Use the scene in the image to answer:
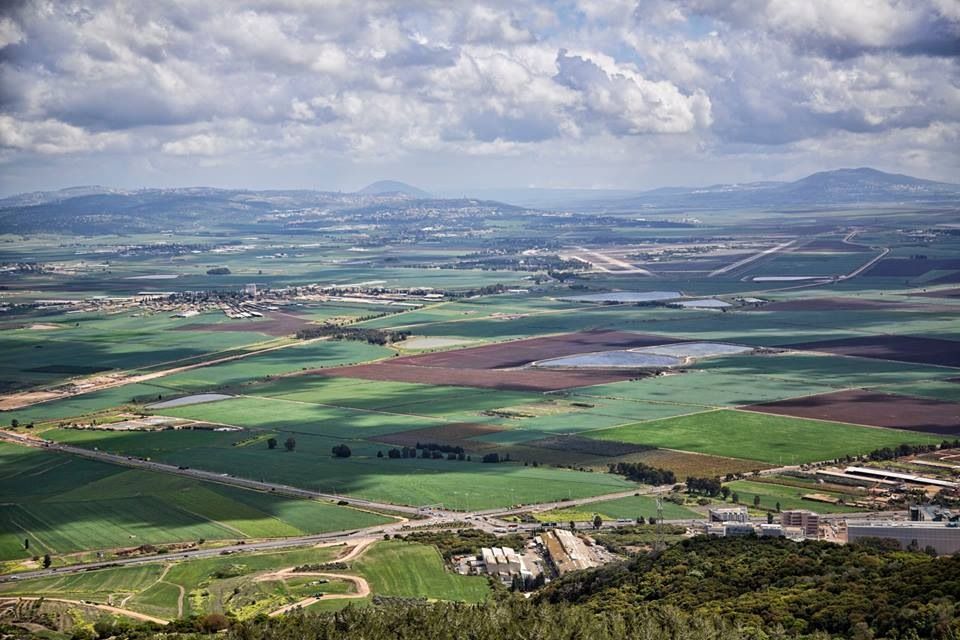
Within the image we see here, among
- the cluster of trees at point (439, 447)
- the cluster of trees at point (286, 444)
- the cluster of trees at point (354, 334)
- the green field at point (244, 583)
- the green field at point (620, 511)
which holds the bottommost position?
the green field at point (620, 511)

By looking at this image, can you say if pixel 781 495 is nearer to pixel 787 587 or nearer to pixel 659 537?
pixel 659 537

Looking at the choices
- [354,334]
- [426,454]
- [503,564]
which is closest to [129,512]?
[426,454]

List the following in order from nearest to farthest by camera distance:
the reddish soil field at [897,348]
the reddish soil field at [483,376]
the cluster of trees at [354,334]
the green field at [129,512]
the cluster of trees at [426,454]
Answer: the green field at [129,512] < the cluster of trees at [426,454] < the reddish soil field at [483,376] < the reddish soil field at [897,348] < the cluster of trees at [354,334]

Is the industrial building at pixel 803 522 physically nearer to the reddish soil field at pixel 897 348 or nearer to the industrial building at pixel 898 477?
the industrial building at pixel 898 477

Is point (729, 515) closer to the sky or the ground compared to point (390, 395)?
closer to the ground

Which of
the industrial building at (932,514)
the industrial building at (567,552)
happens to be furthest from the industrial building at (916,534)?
the industrial building at (567,552)

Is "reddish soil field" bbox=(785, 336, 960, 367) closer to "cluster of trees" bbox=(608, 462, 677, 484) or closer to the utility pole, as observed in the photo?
"cluster of trees" bbox=(608, 462, 677, 484)

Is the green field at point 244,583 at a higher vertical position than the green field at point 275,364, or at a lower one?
lower
